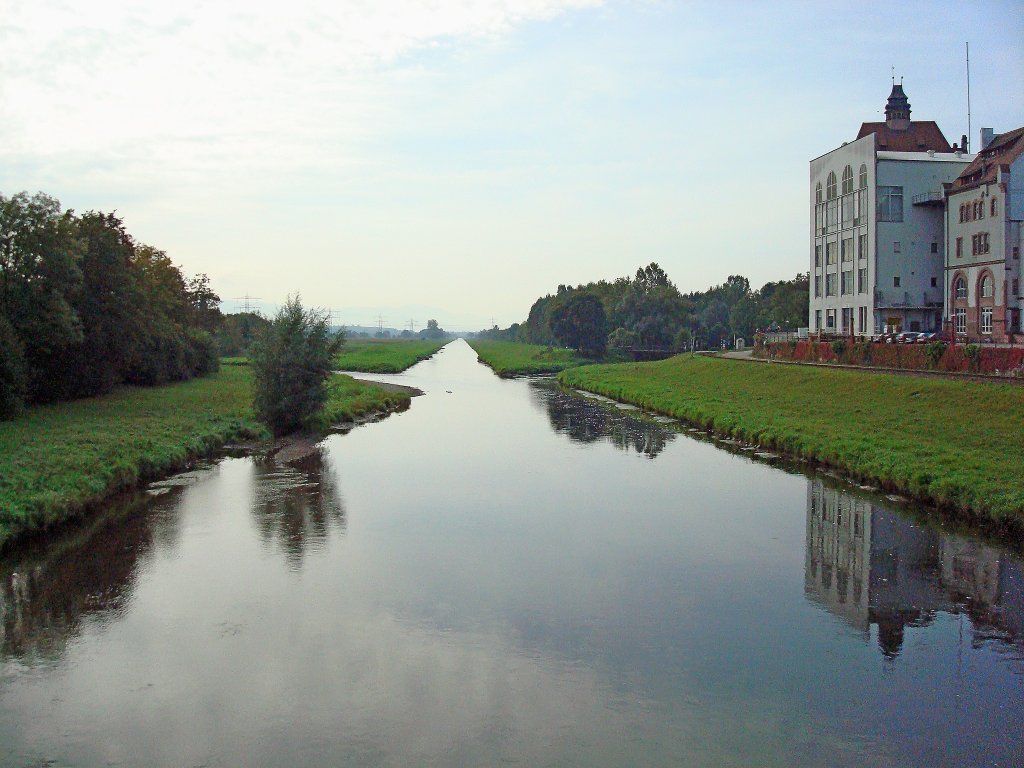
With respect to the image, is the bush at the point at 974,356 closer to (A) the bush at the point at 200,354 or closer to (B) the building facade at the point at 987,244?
(B) the building facade at the point at 987,244

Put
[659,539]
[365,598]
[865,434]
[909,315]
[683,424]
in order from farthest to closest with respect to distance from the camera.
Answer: [909,315], [683,424], [865,434], [659,539], [365,598]

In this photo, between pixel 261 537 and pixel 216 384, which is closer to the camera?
pixel 261 537

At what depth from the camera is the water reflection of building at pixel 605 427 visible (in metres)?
34.2

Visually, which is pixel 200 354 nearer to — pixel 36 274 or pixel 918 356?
pixel 36 274

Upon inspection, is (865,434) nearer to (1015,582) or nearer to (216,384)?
(1015,582)

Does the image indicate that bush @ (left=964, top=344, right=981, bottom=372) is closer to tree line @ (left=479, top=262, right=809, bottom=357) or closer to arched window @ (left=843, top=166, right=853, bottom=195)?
arched window @ (left=843, top=166, right=853, bottom=195)

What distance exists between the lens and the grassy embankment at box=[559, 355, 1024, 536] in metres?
20.2

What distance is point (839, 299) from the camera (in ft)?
212

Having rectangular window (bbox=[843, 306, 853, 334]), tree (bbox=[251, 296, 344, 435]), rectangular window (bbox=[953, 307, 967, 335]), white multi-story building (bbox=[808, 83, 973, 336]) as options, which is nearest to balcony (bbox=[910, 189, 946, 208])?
white multi-story building (bbox=[808, 83, 973, 336])

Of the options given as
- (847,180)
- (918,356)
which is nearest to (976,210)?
(847,180)

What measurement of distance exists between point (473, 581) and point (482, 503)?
6960 mm

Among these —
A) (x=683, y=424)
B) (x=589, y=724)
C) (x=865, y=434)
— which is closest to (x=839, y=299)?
(x=683, y=424)

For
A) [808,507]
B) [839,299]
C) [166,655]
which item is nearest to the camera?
[166,655]

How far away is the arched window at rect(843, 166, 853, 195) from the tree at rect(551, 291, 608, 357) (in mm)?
45760
